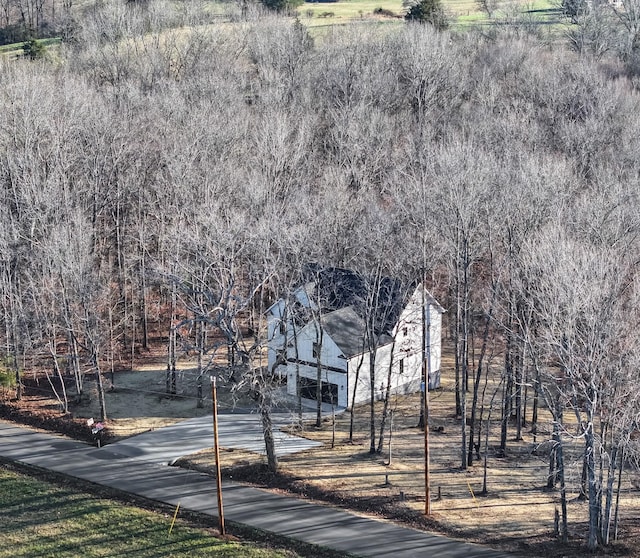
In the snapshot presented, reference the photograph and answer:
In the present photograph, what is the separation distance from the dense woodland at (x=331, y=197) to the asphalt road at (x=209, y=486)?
3.48 m

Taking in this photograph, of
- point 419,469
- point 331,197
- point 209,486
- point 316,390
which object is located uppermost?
point 331,197

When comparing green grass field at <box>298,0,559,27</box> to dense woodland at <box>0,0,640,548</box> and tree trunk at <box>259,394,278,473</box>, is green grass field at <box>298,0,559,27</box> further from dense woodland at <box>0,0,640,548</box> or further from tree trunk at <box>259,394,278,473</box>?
tree trunk at <box>259,394,278,473</box>

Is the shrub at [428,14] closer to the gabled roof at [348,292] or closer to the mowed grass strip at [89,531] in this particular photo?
the gabled roof at [348,292]

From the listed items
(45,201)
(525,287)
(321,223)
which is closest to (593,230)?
(525,287)

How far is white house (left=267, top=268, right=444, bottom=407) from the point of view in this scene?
39.3 meters

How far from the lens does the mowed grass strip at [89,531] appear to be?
89.0ft

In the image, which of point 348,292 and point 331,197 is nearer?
point 348,292

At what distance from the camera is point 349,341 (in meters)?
39.8

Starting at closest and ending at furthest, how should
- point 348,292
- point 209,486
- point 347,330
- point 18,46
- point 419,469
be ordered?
point 209,486 < point 419,469 < point 347,330 < point 348,292 < point 18,46

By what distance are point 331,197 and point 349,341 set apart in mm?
8415

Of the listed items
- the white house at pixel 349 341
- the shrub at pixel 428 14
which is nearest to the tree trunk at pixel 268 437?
the white house at pixel 349 341

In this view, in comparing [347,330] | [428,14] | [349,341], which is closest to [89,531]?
[349,341]

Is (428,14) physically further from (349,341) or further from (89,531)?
(89,531)

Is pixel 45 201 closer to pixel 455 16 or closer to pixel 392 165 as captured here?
pixel 392 165
